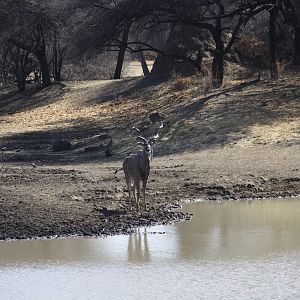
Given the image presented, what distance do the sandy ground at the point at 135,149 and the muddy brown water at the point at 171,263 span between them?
0.75 metres

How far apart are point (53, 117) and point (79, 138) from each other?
6.20 m

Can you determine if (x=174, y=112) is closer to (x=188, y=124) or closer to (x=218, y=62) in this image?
(x=188, y=124)

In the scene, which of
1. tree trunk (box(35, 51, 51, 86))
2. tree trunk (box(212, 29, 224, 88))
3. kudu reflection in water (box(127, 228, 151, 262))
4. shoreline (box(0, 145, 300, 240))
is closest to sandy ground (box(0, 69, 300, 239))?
shoreline (box(0, 145, 300, 240))

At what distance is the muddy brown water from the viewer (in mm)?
10578

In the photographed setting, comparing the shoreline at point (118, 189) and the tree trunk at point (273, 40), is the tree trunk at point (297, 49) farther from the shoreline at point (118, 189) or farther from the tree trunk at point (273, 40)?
the shoreline at point (118, 189)

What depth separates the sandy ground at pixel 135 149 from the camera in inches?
587

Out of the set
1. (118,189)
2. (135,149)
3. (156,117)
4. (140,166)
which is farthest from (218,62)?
(140,166)

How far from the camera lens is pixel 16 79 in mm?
→ 44469

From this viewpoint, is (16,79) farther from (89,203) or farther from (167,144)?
(89,203)

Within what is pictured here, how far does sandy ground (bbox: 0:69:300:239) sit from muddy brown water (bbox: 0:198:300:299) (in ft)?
2.46

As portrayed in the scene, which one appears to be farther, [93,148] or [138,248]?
[93,148]

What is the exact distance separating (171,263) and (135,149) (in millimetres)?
12384

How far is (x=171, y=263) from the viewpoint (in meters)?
12.1

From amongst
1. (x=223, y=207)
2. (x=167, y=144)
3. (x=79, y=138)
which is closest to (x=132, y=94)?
(x=79, y=138)
